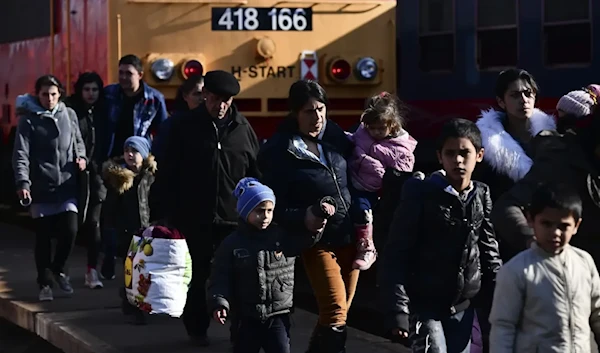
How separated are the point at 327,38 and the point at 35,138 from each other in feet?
12.2

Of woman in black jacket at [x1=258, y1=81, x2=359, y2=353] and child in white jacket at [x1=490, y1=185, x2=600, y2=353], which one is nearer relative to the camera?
child in white jacket at [x1=490, y1=185, x2=600, y2=353]

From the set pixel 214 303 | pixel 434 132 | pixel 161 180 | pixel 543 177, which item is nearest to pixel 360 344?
pixel 161 180

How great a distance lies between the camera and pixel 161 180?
805 centimetres

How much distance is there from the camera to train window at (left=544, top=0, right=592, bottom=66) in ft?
46.0

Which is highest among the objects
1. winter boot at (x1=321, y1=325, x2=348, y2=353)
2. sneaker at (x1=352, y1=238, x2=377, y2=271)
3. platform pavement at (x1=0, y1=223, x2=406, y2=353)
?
sneaker at (x1=352, y1=238, x2=377, y2=271)

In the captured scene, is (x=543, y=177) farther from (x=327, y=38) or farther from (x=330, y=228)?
(x=327, y=38)

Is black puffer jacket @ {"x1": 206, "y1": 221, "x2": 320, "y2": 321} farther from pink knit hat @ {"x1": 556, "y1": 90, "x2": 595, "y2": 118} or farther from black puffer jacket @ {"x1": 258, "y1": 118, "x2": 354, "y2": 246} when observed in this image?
pink knit hat @ {"x1": 556, "y1": 90, "x2": 595, "y2": 118}

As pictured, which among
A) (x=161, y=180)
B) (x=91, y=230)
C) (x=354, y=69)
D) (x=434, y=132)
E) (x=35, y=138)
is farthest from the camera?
(x=434, y=132)

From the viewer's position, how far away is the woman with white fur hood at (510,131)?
21.2ft

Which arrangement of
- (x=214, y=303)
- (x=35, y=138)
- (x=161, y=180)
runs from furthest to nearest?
(x=35, y=138) < (x=161, y=180) < (x=214, y=303)

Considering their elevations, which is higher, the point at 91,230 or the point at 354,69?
the point at 354,69

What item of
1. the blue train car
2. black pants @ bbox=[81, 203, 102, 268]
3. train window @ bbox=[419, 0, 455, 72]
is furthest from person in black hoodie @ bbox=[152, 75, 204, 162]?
train window @ bbox=[419, 0, 455, 72]

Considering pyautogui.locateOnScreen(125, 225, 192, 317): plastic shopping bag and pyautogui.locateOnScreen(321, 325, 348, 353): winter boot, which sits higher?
pyautogui.locateOnScreen(125, 225, 192, 317): plastic shopping bag

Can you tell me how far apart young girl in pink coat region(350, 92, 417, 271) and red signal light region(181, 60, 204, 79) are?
5.29 m
